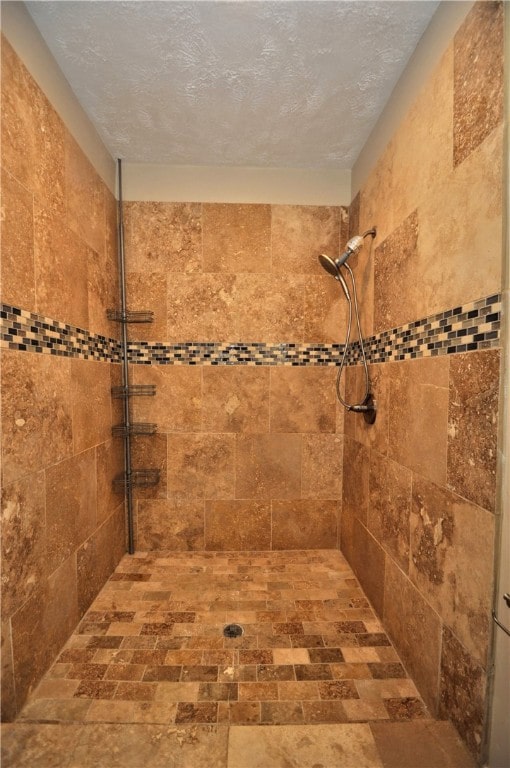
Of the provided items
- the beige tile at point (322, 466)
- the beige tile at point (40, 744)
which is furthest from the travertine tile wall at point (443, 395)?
the beige tile at point (40, 744)

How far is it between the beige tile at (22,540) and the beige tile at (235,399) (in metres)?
0.97

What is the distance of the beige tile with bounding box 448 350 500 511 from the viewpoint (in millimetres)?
817

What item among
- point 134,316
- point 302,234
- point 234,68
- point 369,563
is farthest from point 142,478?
point 234,68

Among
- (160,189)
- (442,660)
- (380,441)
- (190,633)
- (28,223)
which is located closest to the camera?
(442,660)

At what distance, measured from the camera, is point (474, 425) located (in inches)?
34.5

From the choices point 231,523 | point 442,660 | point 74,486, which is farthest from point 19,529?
point 442,660

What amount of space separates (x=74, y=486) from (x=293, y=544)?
1.34 meters

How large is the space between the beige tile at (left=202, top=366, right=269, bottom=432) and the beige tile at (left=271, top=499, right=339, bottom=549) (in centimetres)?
53

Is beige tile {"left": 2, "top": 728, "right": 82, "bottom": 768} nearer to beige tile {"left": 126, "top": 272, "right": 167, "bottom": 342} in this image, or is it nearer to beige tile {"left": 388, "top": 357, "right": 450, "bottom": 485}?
beige tile {"left": 388, "top": 357, "right": 450, "bottom": 485}

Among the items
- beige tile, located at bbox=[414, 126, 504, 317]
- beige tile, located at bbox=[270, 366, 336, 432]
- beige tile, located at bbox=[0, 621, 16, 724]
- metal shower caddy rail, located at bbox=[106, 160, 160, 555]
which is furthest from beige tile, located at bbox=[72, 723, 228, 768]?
beige tile, located at bbox=[414, 126, 504, 317]

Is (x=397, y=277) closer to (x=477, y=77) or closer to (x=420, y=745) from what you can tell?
(x=477, y=77)

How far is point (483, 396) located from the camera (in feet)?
2.77

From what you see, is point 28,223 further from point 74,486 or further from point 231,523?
point 231,523

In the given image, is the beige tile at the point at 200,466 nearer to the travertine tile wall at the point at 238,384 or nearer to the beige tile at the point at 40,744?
the travertine tile wall at the point at 238,384
